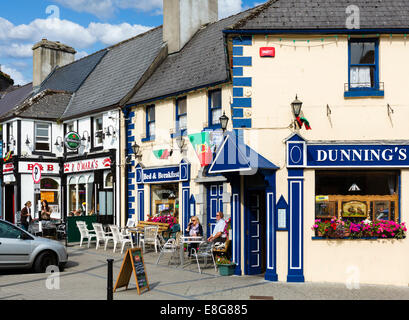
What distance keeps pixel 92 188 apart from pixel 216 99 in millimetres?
9506

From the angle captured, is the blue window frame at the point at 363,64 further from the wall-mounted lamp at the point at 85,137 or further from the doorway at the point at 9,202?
the doorway at the point at 9,202

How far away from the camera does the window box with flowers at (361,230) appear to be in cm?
1264

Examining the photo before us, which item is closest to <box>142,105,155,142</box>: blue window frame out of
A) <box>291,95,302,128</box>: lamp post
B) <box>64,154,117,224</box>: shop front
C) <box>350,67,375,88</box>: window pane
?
<box>64,154,117,224</box>: shop front

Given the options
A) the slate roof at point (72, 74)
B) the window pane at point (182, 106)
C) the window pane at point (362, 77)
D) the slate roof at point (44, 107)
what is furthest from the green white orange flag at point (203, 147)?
the slate roof at point (72, 74)

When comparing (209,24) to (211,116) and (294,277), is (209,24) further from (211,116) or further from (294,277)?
(294,277)

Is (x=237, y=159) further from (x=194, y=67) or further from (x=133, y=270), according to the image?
(x=194, y=67)

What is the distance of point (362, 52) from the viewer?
43.9ft

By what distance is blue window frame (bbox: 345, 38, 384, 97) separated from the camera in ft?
43.3

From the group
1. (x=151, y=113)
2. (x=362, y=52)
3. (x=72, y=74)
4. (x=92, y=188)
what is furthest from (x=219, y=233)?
(x=72, y=74)

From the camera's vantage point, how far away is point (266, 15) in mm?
13547

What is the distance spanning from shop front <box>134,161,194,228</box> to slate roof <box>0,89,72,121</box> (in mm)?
8551

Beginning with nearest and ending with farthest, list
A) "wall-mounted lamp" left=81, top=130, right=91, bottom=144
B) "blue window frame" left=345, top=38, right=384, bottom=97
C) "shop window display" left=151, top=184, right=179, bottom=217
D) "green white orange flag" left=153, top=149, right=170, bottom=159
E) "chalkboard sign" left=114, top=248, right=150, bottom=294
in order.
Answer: "chalkboard sign" left=114, top=248, right=150, bottom=294
"blue window frame" left=345, top=38, right=384, bottom=97
"shop window display" left=151, top=184, right=179, bottom=217
"green white orange flag" left=153, top=149, right=170, bottom=159
"wall-mounted lamp" left=81, top=130, right=91, bottom=144

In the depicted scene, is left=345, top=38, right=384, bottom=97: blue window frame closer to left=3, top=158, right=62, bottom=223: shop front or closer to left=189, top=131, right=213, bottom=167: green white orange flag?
left=189, top=131, right=213, bottom=167: green white orange flag
